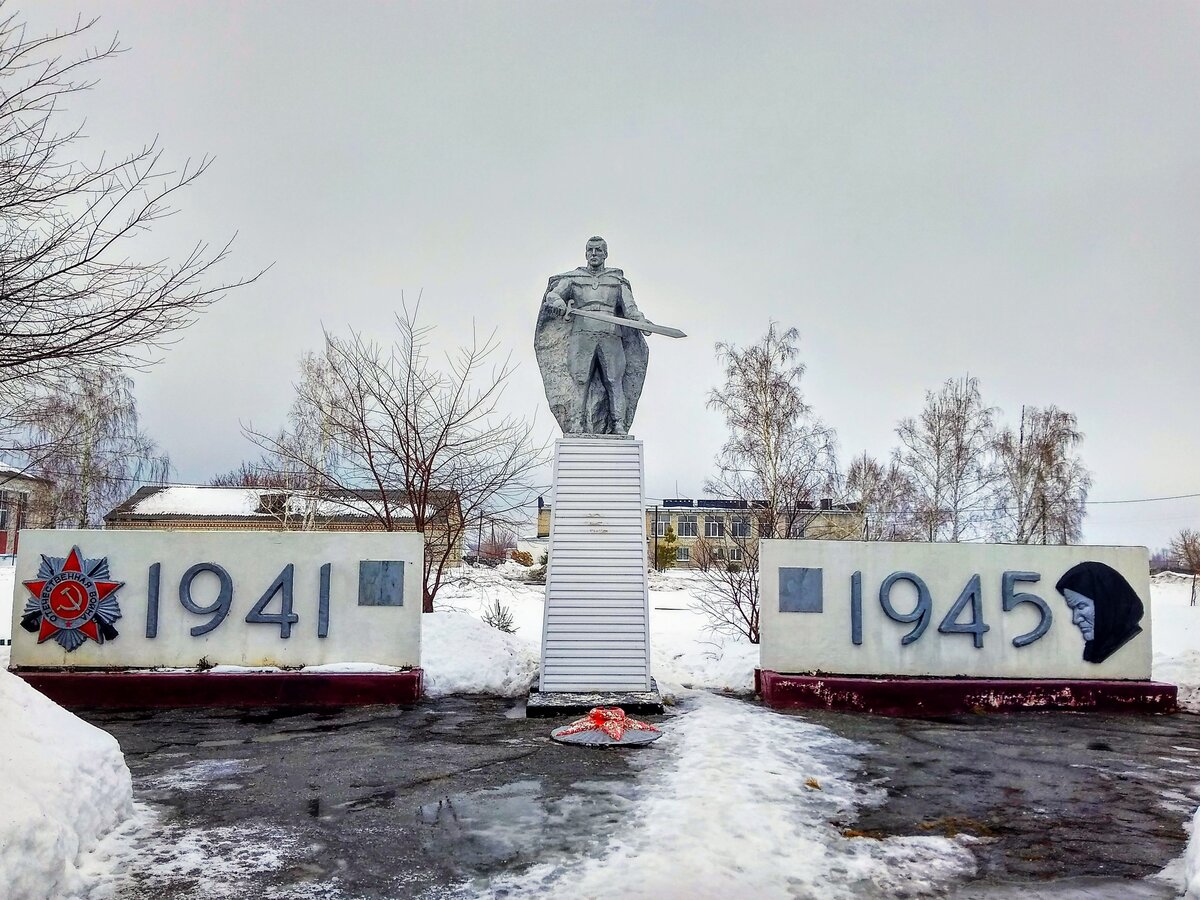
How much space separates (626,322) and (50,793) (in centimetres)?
680

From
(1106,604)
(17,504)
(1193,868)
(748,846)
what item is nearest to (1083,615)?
(1106,604)

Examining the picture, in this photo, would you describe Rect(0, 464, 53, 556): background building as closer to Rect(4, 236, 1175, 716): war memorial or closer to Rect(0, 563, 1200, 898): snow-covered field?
Rect(4, 236, 1175, 716): war memorial

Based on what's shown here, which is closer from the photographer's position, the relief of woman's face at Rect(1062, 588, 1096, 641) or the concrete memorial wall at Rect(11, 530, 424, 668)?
the concrete memorial wall at Rect(11, 530, 424, 668)

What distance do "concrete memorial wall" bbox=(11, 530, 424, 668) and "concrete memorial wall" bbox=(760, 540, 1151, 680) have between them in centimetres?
406

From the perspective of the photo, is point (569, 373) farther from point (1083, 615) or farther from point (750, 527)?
point (750, 527)

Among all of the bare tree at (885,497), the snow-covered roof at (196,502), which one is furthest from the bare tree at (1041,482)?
the snow-covered roof at (196,502)

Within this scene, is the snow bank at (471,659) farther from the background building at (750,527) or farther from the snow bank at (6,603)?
the snow bank at (6,603)

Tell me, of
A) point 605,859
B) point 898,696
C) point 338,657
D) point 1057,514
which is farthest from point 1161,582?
point 605,859

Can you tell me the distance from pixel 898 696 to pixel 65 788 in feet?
24.0

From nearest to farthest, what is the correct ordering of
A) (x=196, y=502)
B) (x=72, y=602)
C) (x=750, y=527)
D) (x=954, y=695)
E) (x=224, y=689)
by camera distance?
(x=224, y=689), (x=954, y=695), (x=72, y=602), (x=750, y=527), (x=196, y=502)

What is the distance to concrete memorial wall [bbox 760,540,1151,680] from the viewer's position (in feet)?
30.8

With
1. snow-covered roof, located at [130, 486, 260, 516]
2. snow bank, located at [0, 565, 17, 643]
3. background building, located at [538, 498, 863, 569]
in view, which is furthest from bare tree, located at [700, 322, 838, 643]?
snow-covered roof, located at [130, 486, 260, 516]

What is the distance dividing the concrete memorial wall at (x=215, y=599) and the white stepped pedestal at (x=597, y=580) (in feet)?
5.29

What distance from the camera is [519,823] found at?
4.94 m
